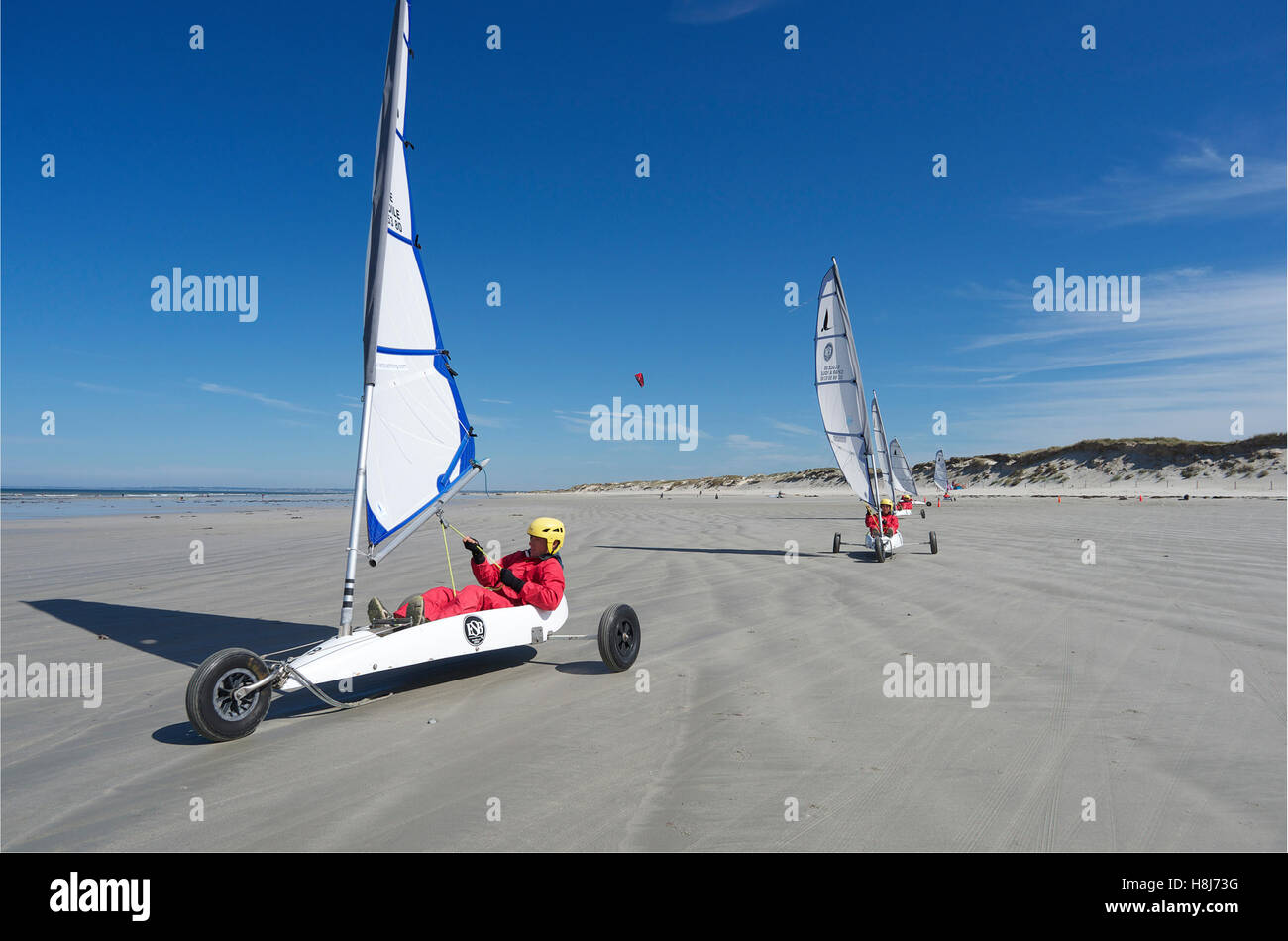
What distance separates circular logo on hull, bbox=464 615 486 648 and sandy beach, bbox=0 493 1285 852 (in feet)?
1.27

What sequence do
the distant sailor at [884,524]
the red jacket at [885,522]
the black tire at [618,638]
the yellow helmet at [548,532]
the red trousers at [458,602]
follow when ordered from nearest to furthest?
the red trousers at [458,602]
the black tire at [618,638]
the yellow helmet at [548,532]
the distant sailor at [884,524]
the red jacket at [885,522]

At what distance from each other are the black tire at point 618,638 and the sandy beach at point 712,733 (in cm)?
20

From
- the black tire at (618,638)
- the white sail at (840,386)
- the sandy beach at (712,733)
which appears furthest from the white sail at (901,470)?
the black tire at (618,638)

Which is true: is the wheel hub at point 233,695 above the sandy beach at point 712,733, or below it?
above

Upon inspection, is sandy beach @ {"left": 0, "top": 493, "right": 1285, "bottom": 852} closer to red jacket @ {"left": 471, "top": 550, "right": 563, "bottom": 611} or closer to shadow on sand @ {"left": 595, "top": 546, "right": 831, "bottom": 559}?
red jacket @ {"left": 471, "top": 550, "right": 563, "bottom": 611}

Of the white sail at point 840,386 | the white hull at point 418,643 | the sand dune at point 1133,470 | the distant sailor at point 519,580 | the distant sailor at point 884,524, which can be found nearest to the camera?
the white hull at point 418,643

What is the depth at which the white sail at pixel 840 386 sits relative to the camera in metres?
16.3

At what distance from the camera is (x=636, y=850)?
2994mm

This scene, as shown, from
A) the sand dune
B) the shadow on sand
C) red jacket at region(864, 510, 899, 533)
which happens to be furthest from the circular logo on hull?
the sand dune

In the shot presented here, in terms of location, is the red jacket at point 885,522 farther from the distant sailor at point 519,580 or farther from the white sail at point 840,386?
the distant sailor at point 519,580

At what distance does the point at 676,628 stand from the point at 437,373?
3692mm

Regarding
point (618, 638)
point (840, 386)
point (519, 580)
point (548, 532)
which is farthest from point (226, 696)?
point (840, 386)

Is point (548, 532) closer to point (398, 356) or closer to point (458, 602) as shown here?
point (458, 602)
